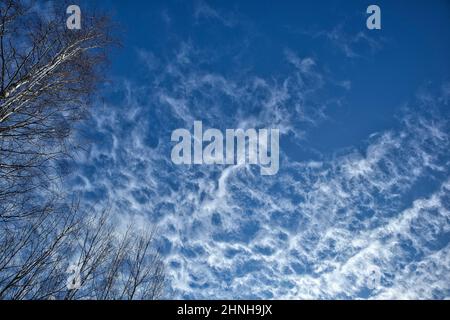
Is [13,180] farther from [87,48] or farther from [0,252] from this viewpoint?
[87,48]

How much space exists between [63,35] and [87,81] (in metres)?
1.28

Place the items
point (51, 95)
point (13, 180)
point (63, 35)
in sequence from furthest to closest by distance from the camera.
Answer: point (63, 35) < point (51, 95) < point (13, 180)
